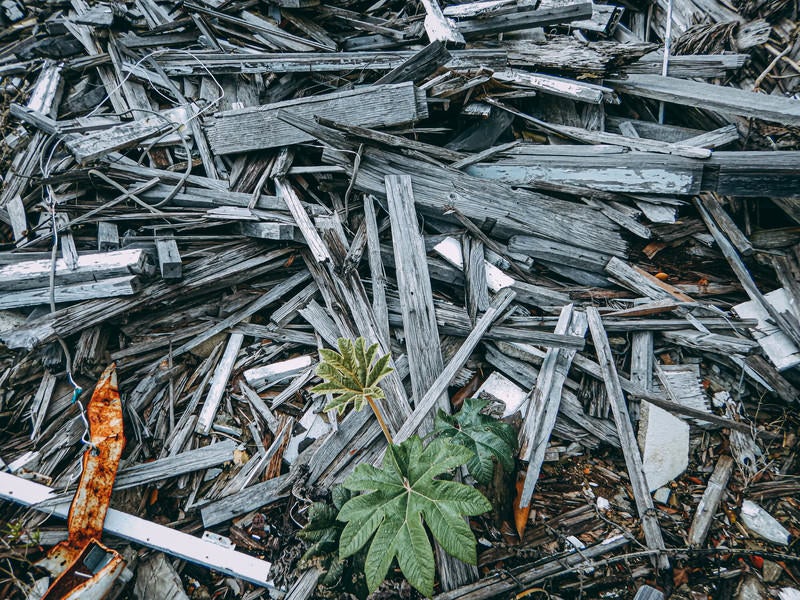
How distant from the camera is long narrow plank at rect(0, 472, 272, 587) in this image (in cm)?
248

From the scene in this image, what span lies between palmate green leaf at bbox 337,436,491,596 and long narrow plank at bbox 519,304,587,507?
2.54 feet

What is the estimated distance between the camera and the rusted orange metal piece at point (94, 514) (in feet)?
7.41

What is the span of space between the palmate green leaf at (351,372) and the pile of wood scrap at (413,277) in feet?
1.73

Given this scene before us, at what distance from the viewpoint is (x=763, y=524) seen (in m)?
2.52

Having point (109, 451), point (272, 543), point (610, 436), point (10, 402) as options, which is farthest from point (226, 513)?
point (610, 436)

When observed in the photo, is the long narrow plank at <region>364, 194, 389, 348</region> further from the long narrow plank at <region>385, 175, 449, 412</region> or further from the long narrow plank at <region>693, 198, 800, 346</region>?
the long narrow plank at <region>693, 198, 800, 346</region>

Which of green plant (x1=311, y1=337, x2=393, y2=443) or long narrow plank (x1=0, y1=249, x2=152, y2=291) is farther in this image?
long narrow plank (x1=0, y1=249, x2=152, y2=291)

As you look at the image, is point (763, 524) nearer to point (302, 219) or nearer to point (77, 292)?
point (302, 219)

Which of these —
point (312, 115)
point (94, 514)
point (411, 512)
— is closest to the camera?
point (411, 512)

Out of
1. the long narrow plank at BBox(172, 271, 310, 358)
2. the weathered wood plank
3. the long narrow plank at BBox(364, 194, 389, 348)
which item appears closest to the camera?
the long narrow plank at BBox(364, 194, 389, 348)

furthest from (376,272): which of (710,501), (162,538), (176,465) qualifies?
(710,501)

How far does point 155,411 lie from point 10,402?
0.92 metres

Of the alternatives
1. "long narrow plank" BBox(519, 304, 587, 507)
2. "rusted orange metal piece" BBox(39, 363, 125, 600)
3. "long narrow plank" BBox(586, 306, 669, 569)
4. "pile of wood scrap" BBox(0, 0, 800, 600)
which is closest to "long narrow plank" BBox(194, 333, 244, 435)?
"pile of wood scrap" BBox(0, 0, 800, 600)

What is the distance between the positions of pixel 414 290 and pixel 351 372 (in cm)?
95
